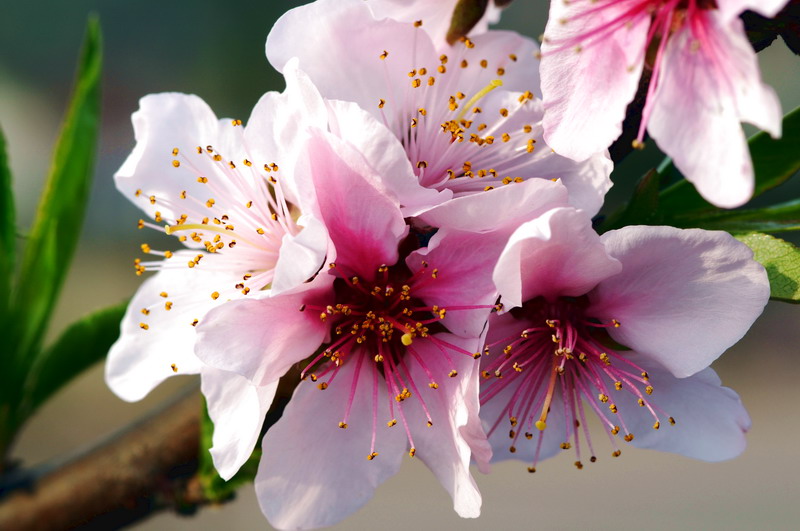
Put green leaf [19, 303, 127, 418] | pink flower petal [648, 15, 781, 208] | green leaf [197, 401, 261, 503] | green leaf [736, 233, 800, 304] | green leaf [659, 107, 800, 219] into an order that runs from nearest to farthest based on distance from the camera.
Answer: pink flower petal [648, 15, 781, 208] < green leaf [736, 233, 800, 304] < green leaf [659, 107, 800, 219] < green leaf [197, 401, 261, 503] < green leaf [19, 303, 127, 418]

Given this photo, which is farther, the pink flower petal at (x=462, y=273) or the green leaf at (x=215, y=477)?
the green leaf at (x=215, y=477)

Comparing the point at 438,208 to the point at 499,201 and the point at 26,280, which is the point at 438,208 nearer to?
the point at 499,201

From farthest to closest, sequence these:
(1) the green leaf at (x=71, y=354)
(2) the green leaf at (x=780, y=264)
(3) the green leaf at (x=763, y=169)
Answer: (1) the green leaf at (x=71, y=354) → (3) the green leaf at (x=763, y=169) → (2) the green leaf at (x=780, y=264)

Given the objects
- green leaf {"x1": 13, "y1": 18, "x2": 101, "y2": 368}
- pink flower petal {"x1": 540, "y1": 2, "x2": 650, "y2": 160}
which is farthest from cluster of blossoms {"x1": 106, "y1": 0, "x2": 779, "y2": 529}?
green leaf {"x1": 13, "y1": 18, "x2": 101, "y2": 368}

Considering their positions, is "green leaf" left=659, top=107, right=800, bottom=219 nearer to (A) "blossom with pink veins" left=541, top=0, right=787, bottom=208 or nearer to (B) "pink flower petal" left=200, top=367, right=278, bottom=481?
(A) "blossom with pink veins" left=541, top=0, right=787, bottom=208

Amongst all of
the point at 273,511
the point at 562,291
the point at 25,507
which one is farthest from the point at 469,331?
the point at 25,507

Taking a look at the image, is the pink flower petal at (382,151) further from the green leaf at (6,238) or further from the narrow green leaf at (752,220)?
the green leaf at (6,238)

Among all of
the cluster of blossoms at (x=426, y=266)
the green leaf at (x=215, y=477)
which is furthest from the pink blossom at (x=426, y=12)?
the green leaf at (x=215, y=477)

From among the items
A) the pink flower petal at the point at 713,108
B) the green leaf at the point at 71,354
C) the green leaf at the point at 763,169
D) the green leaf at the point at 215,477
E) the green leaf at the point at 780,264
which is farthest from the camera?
the green leaf at the point at 71,354
